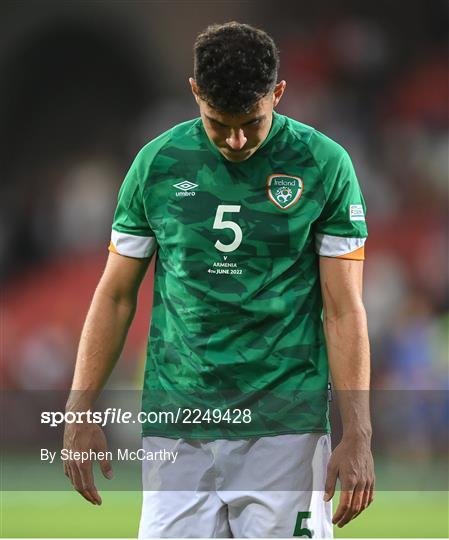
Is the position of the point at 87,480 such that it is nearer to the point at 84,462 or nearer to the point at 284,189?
the point at 84,462

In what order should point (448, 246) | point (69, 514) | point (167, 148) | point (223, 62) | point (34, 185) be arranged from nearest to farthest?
point (223, 62) < point (167, 148) < point (69, 514) < point (448, 246) < point (34, 185)

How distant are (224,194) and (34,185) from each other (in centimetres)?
1157

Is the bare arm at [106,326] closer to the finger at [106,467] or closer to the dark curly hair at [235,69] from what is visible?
the finger at [106,467]

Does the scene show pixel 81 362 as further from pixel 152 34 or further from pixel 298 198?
pixel 152 34

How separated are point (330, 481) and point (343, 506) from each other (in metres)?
0.12

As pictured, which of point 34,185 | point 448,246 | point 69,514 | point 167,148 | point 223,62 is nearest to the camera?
point 223,62

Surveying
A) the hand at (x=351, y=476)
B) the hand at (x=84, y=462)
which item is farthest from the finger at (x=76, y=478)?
the hand at (x=351, y=476)

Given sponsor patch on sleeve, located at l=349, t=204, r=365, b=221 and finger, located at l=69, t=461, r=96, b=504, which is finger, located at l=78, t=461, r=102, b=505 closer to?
finger, located at l=69, t=461, r=96, b=504

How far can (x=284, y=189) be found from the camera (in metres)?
3.93

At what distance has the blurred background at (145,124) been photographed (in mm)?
14188

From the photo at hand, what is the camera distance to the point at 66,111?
51.0ft

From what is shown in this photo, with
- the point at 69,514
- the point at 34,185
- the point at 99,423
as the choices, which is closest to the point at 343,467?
the point at 99,423

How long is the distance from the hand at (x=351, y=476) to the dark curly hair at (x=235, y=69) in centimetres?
108
